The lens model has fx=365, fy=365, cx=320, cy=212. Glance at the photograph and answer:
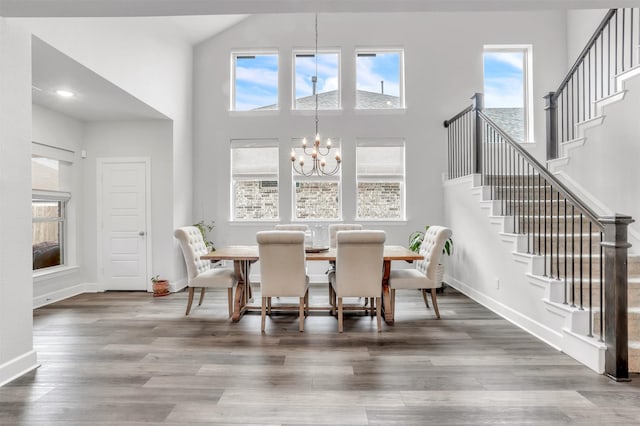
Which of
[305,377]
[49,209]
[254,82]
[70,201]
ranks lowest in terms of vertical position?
[305,377]

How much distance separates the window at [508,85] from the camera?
6047 mm

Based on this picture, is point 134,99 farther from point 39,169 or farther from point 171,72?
point 39,169

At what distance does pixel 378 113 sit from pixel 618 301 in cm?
434

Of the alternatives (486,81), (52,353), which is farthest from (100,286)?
(486,81)

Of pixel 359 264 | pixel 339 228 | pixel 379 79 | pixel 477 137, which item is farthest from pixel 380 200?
pixel 359 264

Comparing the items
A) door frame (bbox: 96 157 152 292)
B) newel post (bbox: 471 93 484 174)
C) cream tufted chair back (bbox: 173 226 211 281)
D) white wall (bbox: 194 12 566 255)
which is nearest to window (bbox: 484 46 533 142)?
white wall (bbox: 194 12 566 255)

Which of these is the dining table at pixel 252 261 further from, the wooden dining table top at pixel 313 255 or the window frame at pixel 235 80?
the window frame at pixel 235 80

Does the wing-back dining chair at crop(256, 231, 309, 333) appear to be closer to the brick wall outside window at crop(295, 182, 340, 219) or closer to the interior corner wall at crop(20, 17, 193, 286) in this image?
the interior corner wall at crop(20, 17, 193, 286)

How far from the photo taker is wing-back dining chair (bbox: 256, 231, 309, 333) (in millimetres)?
3455

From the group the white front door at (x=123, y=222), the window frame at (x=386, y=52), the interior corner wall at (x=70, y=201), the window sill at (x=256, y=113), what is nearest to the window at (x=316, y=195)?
the window sill at (x=256, y=113)

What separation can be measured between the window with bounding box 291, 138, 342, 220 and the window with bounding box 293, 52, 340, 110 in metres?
0.74

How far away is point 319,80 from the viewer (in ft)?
20.3

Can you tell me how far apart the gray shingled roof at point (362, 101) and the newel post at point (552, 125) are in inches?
85.4

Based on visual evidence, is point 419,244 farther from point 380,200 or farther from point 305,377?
point 305,377
